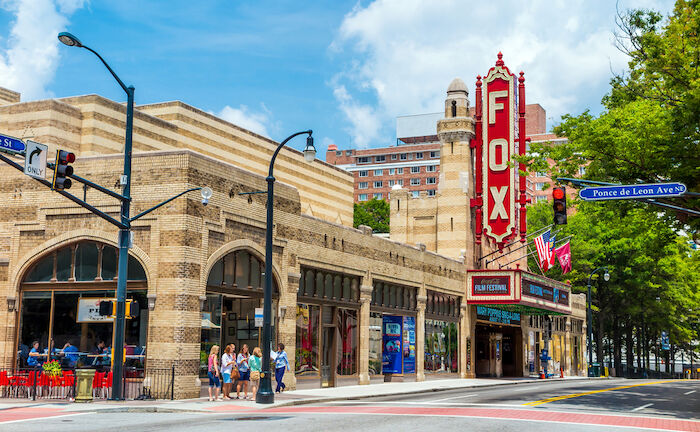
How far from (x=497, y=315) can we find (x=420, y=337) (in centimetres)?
1258

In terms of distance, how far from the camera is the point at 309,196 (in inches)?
1943

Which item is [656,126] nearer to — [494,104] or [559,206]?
[559,206]

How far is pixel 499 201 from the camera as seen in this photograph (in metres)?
50.1

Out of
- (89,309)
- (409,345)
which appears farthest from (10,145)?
(409,345)

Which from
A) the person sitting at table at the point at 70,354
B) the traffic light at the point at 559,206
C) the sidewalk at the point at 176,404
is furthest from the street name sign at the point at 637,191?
the person sitting at table at the point at 70,354

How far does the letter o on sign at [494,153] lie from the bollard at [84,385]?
108 feet

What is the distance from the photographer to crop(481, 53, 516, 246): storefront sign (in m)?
49.9

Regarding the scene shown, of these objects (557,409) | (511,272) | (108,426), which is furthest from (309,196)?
(108,426)

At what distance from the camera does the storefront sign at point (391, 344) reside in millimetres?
39625

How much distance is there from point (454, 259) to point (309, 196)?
32.6 feet

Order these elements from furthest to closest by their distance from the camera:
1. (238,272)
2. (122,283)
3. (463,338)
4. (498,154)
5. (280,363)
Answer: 1. (498,154)
2. (463,338)
3. (238,272)
4. (280,363)
5. (122,283)

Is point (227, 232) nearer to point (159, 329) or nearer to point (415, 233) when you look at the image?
point (159, 329)

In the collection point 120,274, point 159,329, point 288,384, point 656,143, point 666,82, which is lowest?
point 288,384

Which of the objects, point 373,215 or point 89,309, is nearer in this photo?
point 89,309
